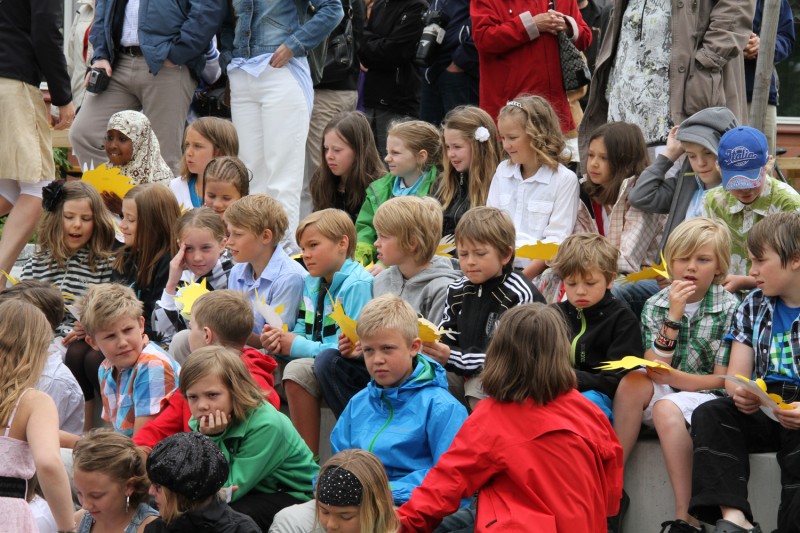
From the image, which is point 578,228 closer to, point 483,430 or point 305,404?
point 305,404

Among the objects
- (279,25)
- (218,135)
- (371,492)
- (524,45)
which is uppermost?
(279,25)

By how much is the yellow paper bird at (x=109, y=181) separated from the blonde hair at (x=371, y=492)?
3899 mm

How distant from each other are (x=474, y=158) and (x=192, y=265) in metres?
1.79

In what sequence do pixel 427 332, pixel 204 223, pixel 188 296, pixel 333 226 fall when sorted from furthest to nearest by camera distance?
pixel 204 223, pixel 188 296, pixel 333 226, pixel 427 332

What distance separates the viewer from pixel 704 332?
5578 millimetres

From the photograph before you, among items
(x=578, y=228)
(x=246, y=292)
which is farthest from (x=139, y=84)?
(x=578, y=228)

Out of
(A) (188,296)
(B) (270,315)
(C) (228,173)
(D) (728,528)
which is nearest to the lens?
(D) (728,528)

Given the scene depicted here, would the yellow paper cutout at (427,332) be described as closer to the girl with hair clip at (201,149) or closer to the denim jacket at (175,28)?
the girl with hair clip at (201,149)

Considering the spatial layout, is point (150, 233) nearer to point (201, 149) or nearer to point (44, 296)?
point (44, 296)

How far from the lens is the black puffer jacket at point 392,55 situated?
964 centimetres

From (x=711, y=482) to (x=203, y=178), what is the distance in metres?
4.33

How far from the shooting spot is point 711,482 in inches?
195

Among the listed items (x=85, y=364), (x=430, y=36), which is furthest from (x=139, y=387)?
(x=430, y=36)

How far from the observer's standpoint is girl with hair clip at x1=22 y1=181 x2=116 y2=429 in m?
7.32
